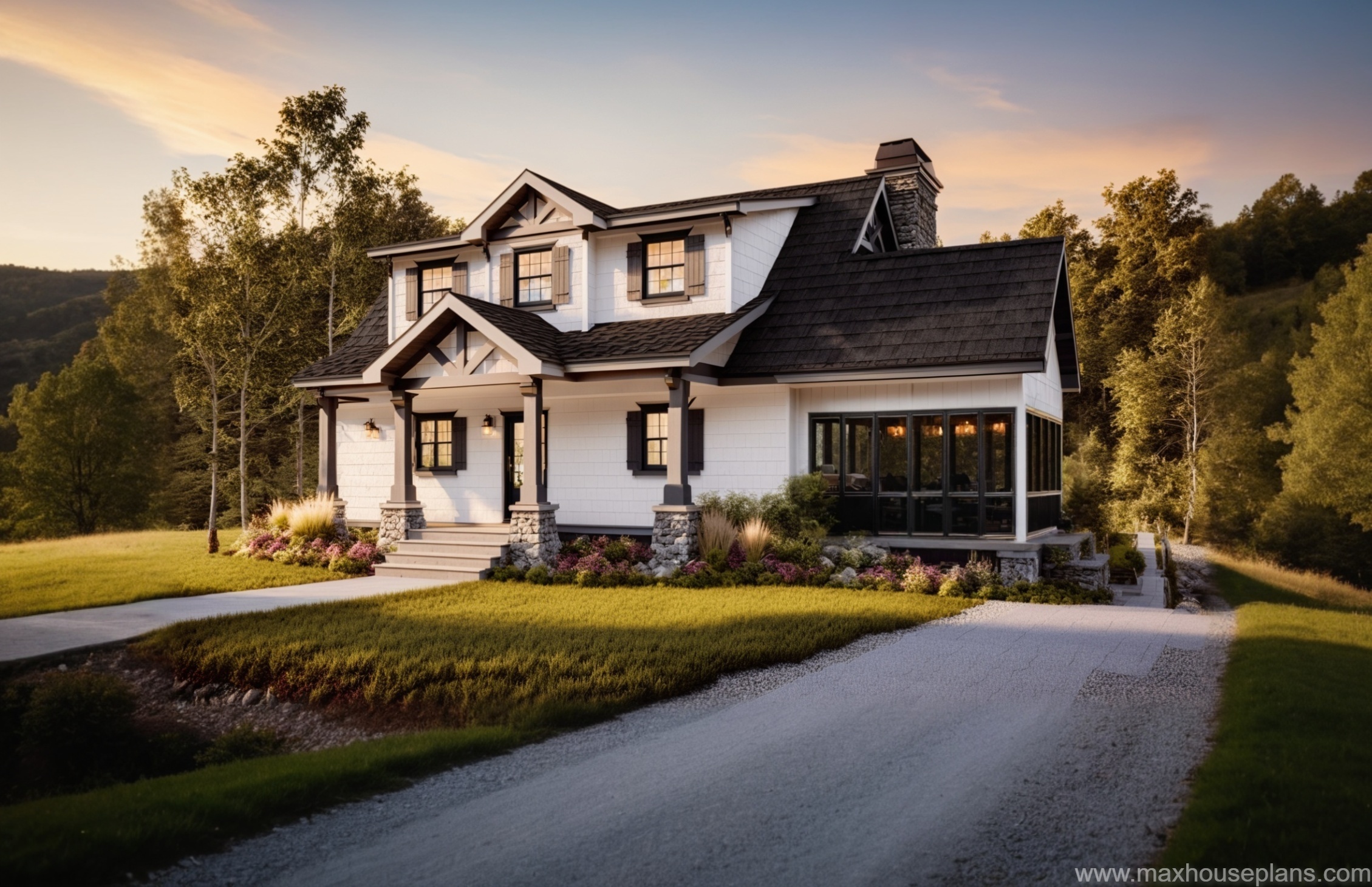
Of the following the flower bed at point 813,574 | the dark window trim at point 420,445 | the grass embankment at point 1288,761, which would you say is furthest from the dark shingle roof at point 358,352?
the grass embankment at point 1288,761

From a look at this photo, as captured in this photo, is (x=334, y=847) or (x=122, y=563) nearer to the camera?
(x=334, y=847)

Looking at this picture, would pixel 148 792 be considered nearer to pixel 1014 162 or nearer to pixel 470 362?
pixel 470 362

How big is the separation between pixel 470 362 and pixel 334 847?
13.1 m

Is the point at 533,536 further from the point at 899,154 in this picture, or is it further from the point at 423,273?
the point at 899,154

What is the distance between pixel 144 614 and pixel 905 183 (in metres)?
17.8

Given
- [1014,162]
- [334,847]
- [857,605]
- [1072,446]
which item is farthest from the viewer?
[1072,446]

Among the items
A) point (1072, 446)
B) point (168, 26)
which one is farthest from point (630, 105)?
point (1072, 446)

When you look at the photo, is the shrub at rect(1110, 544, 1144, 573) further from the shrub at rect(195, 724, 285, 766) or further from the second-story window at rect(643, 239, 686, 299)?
the shrub at rect(195, 724, 285, 766)

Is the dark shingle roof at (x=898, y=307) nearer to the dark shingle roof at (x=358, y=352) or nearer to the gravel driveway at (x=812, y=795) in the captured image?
the gravel driveway at (x=812, y=795)

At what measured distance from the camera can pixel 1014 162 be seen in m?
23.2

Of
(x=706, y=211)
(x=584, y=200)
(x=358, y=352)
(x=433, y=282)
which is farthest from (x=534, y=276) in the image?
(x=358, y=352)

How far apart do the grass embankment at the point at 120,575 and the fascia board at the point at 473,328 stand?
415cm

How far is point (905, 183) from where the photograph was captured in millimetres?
21484

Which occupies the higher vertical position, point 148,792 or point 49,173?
point 49,173
